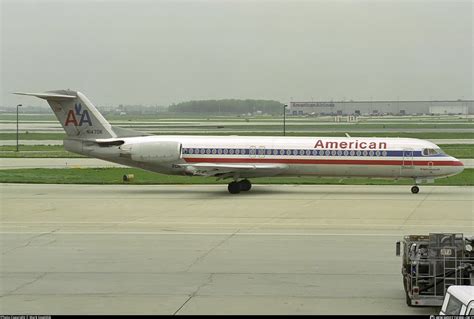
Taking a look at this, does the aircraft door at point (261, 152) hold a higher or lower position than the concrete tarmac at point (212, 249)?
higher

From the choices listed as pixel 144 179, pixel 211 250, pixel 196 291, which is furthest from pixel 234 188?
pixel 196 291

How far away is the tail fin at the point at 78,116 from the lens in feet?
A: 123

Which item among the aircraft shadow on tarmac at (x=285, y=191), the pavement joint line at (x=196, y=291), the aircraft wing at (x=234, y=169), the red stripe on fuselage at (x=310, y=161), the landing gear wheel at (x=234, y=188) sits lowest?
the aircraft shadow on tarmac at (x=285, y=191)

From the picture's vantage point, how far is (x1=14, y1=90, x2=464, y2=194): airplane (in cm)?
3538

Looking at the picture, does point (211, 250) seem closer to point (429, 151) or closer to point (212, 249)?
point (212, 249)

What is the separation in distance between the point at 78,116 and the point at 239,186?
8.91 m

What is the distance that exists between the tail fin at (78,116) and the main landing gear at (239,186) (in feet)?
22.3

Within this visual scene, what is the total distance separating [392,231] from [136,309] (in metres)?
11.9

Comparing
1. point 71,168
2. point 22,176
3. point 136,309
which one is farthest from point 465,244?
point 71,168

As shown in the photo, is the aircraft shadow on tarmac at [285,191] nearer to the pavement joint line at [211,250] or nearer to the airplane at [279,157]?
the airplane at [279,157]

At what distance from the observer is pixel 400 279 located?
52.5ft

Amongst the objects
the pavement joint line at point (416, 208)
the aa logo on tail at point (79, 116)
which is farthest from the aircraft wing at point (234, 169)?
the pavement joint line at point (416, 208)

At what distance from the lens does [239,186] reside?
3556cm

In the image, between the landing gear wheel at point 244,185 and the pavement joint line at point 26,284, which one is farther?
the landing gear wheel at point 244,185
